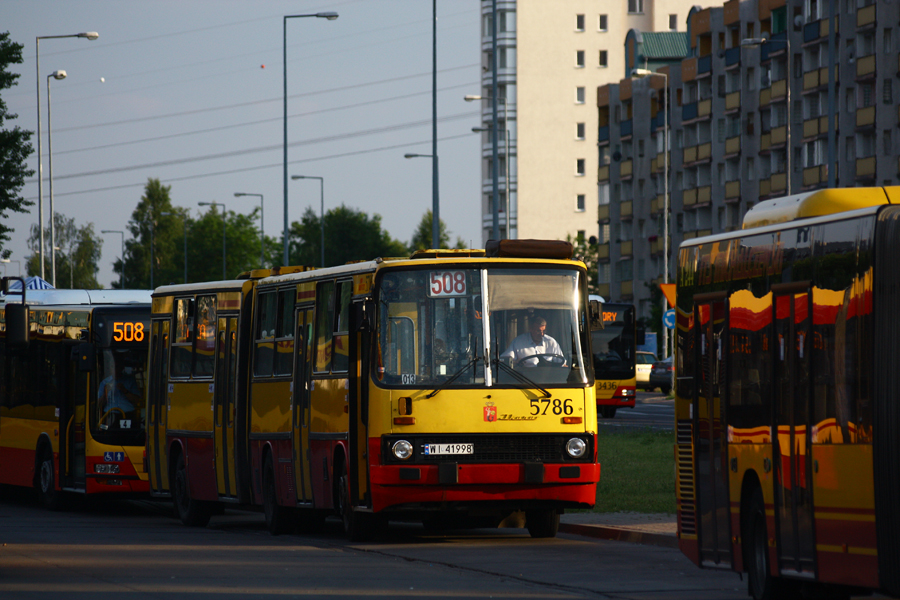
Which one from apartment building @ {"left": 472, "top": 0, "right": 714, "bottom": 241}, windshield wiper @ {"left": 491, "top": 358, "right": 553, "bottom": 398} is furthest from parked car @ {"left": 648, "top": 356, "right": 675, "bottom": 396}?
apartment building @ {"left": 472, "top": 0, "right": 714, "bottom": 241}

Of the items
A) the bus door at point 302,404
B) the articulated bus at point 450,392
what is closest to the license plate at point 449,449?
the articulated bus at point 450,392

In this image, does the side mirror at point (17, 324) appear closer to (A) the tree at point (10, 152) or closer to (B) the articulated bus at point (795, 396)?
(B) the articulated bus at point (795, 396)

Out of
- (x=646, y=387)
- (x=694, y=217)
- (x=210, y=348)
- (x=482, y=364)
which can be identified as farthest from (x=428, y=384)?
(x=694, y=217)

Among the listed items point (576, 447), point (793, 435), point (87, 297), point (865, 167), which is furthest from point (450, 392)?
point (865, 167)

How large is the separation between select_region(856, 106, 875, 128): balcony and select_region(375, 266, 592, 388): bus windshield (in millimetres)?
67314

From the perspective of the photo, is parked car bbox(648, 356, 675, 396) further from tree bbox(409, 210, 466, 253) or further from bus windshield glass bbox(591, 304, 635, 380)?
tree bbox(409, 210, 466, 253)

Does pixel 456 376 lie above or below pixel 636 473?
above

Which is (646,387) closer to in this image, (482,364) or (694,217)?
(694,217)

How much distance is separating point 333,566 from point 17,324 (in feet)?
18.0

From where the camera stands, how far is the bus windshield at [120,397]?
23.9 meters

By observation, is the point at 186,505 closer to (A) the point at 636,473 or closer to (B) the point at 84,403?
(B) the point at 84,403

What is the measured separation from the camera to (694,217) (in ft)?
348

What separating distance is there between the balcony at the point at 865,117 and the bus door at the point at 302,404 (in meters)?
66.4

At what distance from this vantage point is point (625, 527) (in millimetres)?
17922
